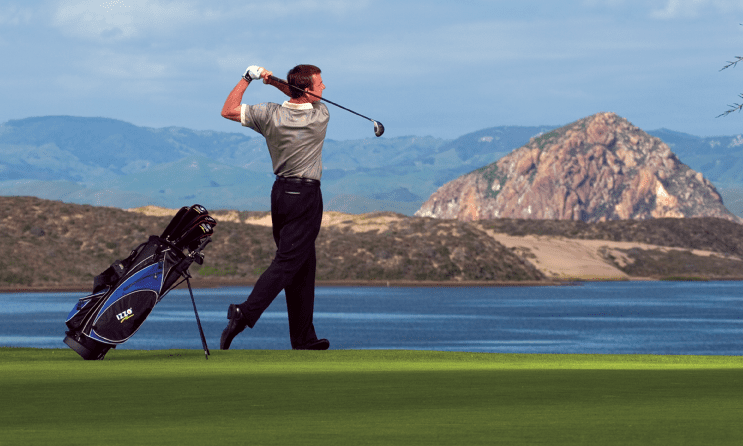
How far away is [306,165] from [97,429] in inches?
223

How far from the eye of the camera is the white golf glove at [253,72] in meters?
11.6

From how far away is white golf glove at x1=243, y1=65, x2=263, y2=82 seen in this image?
38.0 ft

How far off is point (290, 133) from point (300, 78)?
699mm

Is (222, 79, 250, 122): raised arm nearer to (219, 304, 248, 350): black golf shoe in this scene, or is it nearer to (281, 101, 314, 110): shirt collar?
(281, 101, 314, 110): shirt collar

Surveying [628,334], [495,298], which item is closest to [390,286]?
[495,298]

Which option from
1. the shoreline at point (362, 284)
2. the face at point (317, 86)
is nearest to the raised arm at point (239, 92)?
the face at point (317, 86)

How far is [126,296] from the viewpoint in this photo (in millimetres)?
10547

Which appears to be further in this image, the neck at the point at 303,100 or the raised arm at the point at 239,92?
the neck at the point at 303,100

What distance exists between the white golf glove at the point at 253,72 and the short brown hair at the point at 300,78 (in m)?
0.42

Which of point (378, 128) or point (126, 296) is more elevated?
point (378, 128)

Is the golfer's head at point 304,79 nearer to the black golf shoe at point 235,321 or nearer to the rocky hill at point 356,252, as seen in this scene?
the black golf shoe at point 235,321

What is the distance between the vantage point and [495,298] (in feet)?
296

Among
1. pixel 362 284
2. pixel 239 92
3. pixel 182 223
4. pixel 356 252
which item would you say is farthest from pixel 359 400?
pixel 356 252

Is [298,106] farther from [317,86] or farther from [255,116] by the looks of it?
[255,116]
